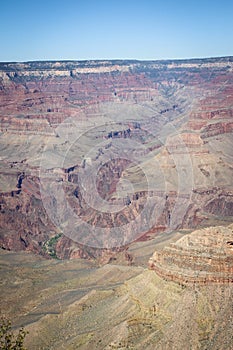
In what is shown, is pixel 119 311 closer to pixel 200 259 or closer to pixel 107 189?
pixel 200 259

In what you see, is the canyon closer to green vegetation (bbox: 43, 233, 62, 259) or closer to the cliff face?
the cliff face

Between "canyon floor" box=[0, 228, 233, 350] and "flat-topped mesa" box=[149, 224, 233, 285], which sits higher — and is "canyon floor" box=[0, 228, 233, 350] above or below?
below

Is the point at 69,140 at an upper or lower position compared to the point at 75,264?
upper

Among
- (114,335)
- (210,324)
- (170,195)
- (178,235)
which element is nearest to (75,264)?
(178,235)

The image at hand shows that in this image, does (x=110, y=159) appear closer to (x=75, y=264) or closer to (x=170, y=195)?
(x=170, y=195)

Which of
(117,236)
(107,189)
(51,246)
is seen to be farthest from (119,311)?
(107,189)

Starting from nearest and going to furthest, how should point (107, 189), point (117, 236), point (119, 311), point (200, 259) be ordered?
point (200, 259)
point (119, 311)
point (117, 236)
point (107, 189)

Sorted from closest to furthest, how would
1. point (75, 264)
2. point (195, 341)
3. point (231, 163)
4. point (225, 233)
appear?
1. point (195, 341)
2. point (225, 233)
3. point (75, 264)
4. point (231, 163)

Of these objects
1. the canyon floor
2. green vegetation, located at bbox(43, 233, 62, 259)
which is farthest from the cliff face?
the canyon floor
